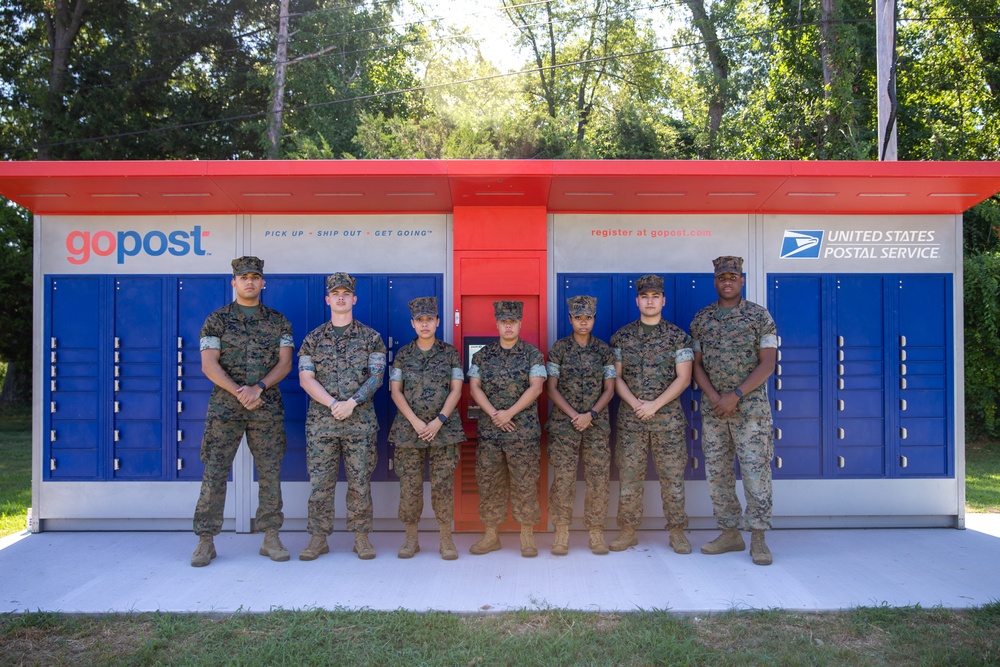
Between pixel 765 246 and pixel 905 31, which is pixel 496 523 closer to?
pixel 765 246

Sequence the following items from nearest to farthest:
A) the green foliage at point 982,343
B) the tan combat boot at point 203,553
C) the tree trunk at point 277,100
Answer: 1. the tan combat boot at point 203,553
2. the green foliage at point 982,343
3. the tree trunk at point 277,100

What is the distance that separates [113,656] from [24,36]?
18.5 metres

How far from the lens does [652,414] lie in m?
4.69

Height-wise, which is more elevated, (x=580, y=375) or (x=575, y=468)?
(x=580, y=375)

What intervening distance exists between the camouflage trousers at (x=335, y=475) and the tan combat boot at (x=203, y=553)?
70 cm

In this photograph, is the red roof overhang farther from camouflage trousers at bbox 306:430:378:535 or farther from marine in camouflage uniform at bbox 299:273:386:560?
camouflage trousers at bbox 306:430:378:535

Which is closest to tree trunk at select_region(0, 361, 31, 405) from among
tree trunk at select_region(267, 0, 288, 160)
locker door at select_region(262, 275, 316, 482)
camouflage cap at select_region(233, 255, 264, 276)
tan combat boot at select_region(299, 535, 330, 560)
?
tree trunk at select_region(267, 0, 288, 160)

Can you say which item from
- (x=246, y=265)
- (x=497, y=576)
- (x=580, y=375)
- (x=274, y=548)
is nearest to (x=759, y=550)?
(x=580, y=375)

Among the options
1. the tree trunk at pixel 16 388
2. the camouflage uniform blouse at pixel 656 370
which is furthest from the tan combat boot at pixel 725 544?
the tree trunk at pixel 16 388

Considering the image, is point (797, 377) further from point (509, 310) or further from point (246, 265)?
point (246, 265)

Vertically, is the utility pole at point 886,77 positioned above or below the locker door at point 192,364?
above

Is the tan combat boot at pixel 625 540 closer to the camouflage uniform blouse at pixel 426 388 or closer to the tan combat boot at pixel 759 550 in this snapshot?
the tan combat boot at pixel 759 550

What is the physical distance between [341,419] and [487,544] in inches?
54.6

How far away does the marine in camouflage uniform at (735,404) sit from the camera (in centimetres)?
467
